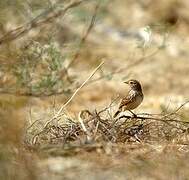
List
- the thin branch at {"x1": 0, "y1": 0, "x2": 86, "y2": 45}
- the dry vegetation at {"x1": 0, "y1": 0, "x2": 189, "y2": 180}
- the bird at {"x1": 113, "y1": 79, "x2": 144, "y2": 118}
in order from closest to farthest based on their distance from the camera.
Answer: the dry vegetation at {"x1": 0, "y1": 0, "x2": 189, "y2": 180}
the thin branch at {"x1": 0, "y1": 0, "x2": 86, "y2": 45}
the bird at {"x1": 113, "y1": 79, "x2": 144, "y2": 118}

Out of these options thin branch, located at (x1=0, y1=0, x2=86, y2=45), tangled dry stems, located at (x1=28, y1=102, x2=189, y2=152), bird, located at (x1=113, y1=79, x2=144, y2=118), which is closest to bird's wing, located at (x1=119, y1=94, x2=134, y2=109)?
bird, located at (x1=113, y1=79, x2=144, y2=118)

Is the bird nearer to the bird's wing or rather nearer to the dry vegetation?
the bird's wing

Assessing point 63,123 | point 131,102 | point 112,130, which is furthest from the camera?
point 131,102

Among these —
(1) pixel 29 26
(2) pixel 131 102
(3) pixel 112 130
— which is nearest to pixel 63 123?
(3) pixel 112 130

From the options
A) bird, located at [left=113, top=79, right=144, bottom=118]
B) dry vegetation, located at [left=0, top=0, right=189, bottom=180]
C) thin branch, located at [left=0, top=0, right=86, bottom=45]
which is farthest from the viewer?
bird, located at [left=113, top=79, right=144, bottom=118]

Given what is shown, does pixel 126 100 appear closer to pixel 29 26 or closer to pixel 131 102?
pixel 131 102

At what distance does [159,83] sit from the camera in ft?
51.2

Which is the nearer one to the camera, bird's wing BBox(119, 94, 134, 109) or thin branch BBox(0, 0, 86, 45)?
thin branch BBox(0, 0, 86, 45)

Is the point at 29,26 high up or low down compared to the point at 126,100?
up

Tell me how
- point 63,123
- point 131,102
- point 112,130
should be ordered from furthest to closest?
point 131,102 → point 63,123 → point 112,130

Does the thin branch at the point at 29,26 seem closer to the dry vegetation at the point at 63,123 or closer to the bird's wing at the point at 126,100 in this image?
the dry vegetation at the point at 63,123

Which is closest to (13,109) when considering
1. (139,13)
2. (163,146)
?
(163,146)

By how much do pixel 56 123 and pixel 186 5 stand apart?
13.3m

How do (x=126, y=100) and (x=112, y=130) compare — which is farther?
(x=126, y=100)
